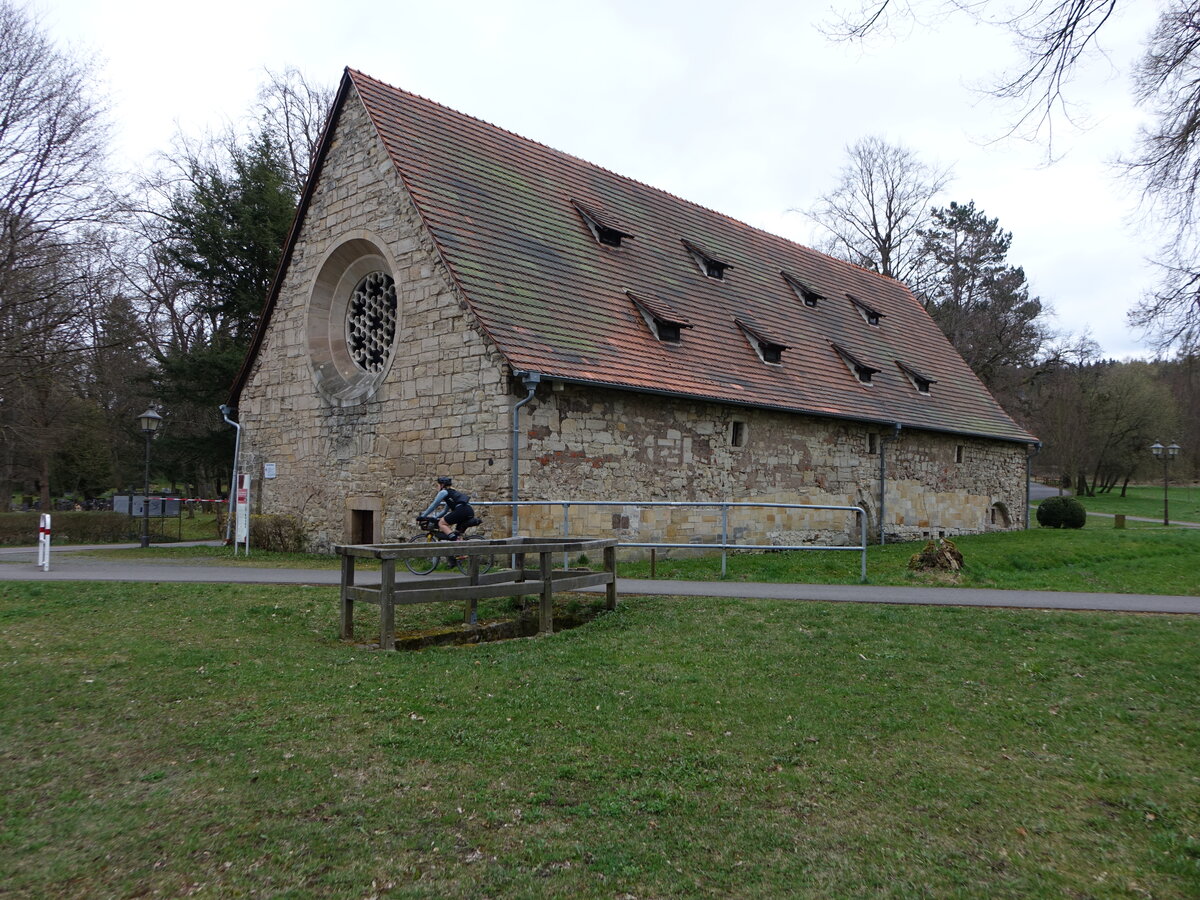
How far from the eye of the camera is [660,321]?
51.5ft

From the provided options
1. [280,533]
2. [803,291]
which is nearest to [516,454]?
[280,533]

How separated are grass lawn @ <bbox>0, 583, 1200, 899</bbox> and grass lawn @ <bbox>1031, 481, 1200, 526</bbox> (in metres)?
30.8

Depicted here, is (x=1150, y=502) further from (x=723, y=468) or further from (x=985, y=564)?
(x=723, y=468)

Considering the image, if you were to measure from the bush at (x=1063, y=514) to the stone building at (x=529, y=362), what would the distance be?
727cm

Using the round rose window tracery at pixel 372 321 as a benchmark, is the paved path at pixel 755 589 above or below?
below

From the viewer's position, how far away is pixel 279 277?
699 inches

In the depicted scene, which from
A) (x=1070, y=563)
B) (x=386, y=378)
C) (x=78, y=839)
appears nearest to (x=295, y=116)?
(x=386, y=378)

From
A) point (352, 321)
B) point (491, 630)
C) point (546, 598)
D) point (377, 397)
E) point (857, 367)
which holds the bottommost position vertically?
point (491, 630)

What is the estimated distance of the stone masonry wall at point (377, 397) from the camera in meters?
13.5

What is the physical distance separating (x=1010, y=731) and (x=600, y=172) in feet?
56.5

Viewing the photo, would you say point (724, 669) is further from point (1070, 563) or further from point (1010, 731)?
point (1070, 563)

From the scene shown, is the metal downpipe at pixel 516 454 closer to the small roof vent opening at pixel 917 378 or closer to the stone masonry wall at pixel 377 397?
the stone masonry wall at pixel 377 397

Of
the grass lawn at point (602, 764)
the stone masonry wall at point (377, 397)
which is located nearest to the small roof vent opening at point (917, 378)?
the stone masonry wall at point (377, 397)

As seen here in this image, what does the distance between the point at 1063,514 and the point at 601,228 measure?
17913 millimetres
